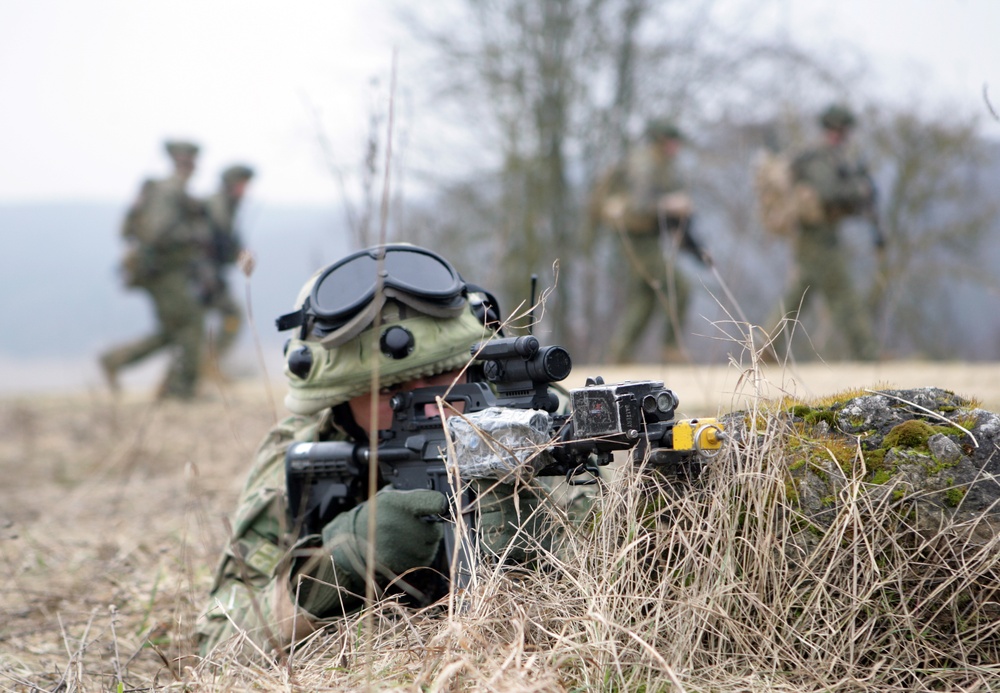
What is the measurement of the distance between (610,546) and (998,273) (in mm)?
14542

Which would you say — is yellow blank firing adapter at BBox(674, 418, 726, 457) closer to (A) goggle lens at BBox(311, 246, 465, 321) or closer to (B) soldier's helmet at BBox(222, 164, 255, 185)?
(A) goggle lens at BBox(311, 246, 465, 321)

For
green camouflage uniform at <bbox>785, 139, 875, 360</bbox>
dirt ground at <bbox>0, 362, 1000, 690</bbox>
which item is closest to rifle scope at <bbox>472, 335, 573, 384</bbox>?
dirt ground at <bbox>0, 362, 1000, 690</bbox>

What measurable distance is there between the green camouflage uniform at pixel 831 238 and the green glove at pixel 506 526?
7.26 m

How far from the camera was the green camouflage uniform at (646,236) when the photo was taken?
32.0ft

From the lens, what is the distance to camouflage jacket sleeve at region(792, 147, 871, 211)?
9.14 meters

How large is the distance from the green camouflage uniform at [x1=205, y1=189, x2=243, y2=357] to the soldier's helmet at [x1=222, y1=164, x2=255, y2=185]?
0.17 meters

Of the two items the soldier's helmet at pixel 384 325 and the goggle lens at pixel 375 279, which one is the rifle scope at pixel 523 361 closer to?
the soldier's helmet at pixel 384 325

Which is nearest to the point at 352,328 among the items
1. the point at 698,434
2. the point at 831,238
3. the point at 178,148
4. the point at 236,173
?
the point at 698,434

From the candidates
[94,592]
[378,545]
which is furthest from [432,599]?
[94,592]

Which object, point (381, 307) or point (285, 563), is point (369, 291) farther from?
point (285, 563)

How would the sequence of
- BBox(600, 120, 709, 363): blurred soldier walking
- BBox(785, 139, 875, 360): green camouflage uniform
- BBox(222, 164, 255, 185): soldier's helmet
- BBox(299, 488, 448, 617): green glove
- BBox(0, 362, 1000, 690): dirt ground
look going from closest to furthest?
BBox(299, 488, 448, 617): green glove
BBox(0, 362, 1000, 690): dirt ground
BBox(785, 139, 875, 360): green camouflage uniform
BBox(600, 120, 709, 363): blurred soldier walking
BBox(222, 164, 255, 185): soldier's helmet

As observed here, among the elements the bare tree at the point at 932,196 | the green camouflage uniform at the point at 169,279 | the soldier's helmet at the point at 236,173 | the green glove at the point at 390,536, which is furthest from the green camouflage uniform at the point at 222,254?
the bare tree at the point at 932,196

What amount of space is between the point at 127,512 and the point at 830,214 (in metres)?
6.98

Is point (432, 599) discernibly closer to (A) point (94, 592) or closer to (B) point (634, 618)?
(B) point (634, 618)
